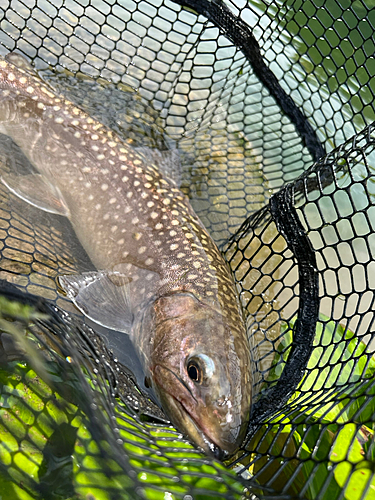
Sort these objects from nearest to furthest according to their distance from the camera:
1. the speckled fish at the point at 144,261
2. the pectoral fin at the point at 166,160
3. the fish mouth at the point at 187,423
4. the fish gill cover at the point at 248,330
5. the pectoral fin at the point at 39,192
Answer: the fish gill cover at the point at 248,330, the fish mouth at the point at 187,423, the speckled fish at the point at 144,261, the pectoral fin at the point at 39,192, the pectoral fin at the point at 166,160

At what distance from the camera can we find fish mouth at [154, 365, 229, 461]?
2.81m

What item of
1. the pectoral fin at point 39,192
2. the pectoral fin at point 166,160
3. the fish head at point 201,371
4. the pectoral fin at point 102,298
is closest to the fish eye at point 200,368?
the fish head at point 201,371

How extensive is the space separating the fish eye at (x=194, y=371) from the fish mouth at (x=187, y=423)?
3.2 inches

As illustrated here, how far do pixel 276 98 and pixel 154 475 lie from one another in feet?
15.7

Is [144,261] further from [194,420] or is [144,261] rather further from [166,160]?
[166,160]

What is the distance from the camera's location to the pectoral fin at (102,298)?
145 inches

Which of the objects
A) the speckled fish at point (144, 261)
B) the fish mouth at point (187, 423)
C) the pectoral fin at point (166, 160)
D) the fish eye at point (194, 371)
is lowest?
the fish mouth at point (187, 423)

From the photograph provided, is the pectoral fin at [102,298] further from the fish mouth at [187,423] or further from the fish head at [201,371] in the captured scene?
the fish mouth at [187,423]

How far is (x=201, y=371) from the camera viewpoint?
9.97ft

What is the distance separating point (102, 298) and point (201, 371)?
3.78ft

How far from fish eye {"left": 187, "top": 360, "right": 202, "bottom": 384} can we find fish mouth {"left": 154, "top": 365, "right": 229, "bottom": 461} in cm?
8

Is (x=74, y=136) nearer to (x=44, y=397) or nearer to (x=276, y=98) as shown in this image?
(x=44, y=397)

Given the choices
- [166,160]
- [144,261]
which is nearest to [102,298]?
[144,261]

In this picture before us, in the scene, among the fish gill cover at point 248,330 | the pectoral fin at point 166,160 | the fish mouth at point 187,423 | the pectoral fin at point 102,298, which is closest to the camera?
the fish gill cover at point 248,330
